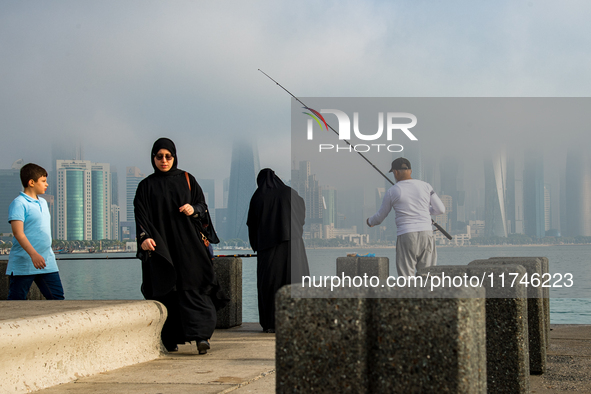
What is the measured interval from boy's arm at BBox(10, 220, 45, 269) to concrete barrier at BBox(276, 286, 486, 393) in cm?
441

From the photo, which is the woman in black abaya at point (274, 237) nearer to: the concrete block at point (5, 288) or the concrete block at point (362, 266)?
the concrete block at point (362, 266)

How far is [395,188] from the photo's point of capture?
4.91 m

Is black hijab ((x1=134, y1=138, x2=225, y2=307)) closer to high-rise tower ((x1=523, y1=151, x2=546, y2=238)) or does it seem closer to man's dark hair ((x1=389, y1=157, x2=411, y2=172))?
man's dark hair ((x1=389, y1=157, x2=411, y2=172))

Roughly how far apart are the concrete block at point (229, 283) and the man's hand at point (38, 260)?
2.27 metres

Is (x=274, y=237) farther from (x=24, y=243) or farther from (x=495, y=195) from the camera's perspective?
(x=495, y=195)

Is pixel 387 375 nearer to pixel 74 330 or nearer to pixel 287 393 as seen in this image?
pixel 287 393

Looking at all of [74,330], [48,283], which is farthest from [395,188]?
[48,283]

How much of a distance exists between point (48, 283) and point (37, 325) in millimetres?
2514

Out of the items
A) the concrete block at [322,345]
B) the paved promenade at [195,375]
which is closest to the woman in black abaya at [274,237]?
the paved promenade at [195,375]

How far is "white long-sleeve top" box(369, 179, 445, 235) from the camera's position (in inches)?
178

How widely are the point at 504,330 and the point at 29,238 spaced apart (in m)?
4.50

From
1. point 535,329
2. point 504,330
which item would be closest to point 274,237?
point 535,329

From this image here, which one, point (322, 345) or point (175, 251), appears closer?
point (322, 345)

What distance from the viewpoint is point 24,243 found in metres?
5.83
